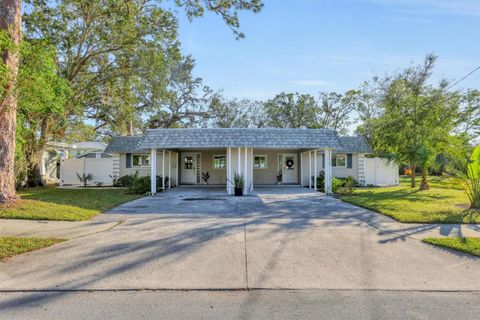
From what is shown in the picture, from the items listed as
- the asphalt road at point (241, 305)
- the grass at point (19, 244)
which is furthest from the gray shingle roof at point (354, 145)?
the grass at point (19, 244)

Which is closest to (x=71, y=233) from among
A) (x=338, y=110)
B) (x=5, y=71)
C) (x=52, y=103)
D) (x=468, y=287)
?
(x=5, y=71)

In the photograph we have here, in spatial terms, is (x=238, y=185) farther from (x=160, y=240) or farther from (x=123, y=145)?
(x=123, y=145)

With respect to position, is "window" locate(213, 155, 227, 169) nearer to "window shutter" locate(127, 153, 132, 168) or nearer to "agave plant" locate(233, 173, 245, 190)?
"window shutter" locate(127, 153, 132, 168)

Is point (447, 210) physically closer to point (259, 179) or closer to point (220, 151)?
point (259, 179)

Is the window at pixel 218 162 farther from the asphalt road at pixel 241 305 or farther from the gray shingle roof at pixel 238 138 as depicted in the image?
the asphalt road at pixel 241 305

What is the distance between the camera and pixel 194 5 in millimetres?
14758

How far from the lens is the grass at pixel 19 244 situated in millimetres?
5593

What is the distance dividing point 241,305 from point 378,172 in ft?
69.3

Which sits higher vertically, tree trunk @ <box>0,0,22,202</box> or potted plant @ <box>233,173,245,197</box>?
tree trunk @ <box>0,0,22,202</box>

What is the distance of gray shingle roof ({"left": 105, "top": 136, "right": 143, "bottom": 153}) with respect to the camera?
2236 cm

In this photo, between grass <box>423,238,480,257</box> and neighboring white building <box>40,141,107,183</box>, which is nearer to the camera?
grass <box>423,238,480,257</box>

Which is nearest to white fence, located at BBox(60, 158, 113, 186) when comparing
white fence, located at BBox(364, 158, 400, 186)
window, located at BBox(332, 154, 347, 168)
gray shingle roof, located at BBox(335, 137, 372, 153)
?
window, located at BBox(332, 154, 347, 168)

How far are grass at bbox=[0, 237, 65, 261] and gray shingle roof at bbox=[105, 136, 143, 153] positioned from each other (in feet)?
53.1

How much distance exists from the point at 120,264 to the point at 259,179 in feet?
58.0
